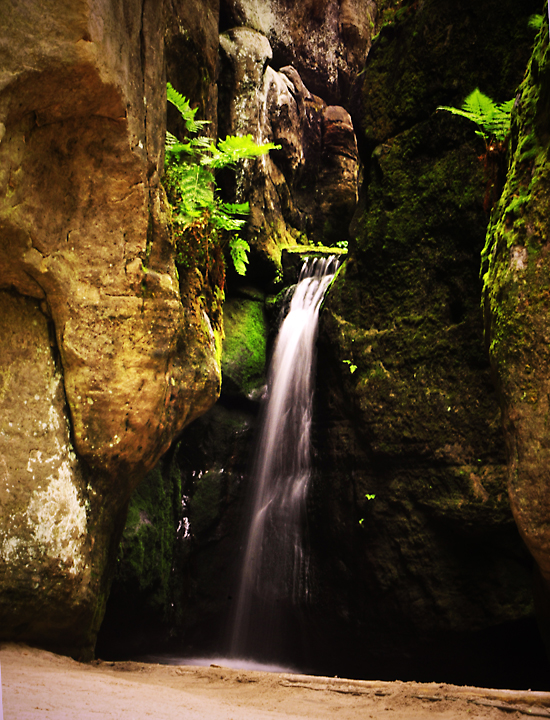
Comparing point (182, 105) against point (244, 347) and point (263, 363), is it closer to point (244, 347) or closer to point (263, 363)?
point (244, 347)

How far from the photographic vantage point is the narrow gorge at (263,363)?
333cm

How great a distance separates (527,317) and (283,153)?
36.4ft

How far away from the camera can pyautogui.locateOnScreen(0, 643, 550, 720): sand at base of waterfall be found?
2145mm

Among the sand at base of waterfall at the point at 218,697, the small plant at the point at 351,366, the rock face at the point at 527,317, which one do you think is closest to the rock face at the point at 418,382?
the small plant at the point at 351,366

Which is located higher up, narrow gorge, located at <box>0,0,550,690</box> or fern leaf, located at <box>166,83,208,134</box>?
fern leaf, located at <box>166,83,208,134</box>

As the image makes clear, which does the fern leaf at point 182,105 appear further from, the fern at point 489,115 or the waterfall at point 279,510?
the waterfall at point 279,510

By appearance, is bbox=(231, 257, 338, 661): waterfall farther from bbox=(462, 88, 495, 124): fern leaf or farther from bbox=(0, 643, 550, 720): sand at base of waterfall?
bbox=(462, 88, 495, 124): fern leaf

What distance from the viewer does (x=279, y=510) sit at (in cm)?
765

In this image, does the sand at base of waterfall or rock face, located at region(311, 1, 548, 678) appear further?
rock face, located at region(311, 1, 548, 678)

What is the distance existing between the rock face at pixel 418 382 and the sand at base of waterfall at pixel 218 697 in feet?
8.86

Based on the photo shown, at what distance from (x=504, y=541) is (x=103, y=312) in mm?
4797

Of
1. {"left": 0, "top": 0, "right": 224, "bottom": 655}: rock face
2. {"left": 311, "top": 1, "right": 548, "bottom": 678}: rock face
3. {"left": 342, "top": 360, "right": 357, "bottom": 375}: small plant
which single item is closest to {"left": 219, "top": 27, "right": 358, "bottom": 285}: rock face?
{"left": 311, "top": 1, "right": 548, "bottom": 678}: rock face

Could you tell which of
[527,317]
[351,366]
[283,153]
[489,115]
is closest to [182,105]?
[489,115]

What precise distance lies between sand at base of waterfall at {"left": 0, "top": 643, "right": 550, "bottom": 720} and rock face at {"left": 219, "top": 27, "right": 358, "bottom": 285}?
8220 mm
